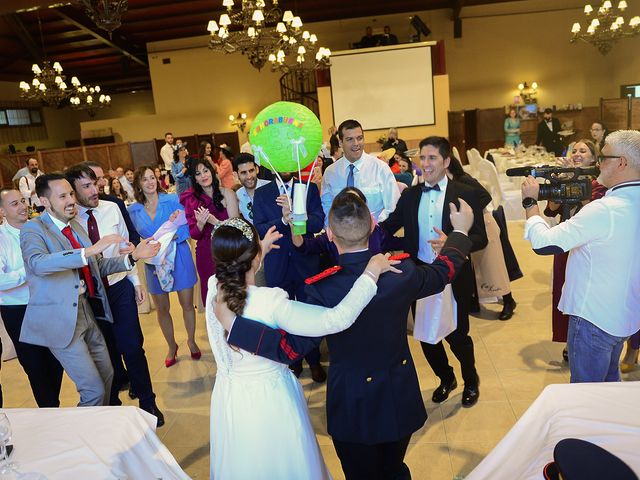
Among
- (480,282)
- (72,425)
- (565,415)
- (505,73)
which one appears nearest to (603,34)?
(505,73)

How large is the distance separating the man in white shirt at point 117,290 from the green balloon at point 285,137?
1.06 m

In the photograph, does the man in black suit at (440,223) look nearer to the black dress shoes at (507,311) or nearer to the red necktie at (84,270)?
the black dress shoes at (507,311)

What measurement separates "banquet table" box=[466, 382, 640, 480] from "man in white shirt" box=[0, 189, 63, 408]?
2.54 m

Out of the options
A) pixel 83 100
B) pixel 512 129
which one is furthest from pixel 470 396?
pixel 83 100

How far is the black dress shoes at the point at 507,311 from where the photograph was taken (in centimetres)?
432

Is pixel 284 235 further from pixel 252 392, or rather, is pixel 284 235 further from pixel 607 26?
pixel 607 26

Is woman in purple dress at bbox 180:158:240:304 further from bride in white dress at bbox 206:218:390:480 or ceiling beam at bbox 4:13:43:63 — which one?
ceiling beam at bbox 4:13:43:63

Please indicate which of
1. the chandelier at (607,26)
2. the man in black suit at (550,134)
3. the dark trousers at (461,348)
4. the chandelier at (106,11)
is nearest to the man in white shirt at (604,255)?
the dark trousers at (461,348)

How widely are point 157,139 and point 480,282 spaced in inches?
588

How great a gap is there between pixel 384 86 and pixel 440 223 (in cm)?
1229

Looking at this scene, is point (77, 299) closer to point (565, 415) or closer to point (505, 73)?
point (565, 415)

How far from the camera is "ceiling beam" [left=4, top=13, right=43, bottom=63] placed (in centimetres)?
1301

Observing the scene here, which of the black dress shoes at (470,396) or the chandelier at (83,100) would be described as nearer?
the black dress shoes at (470,396)

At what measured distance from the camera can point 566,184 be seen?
7.34 ft
